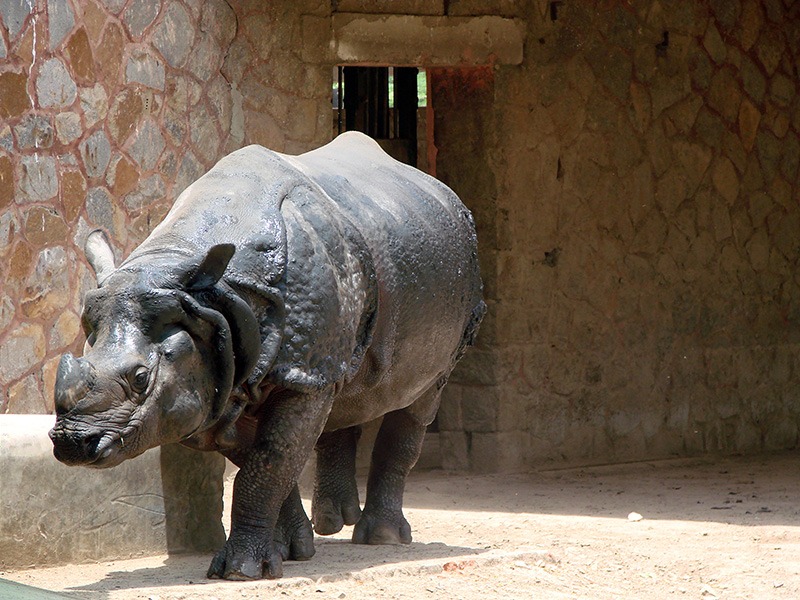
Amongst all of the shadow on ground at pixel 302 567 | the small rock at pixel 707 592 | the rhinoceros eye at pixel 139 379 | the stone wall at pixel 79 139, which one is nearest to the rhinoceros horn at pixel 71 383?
the rhinoceros eye at pixel 139 379

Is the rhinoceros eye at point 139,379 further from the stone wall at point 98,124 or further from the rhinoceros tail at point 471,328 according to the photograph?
the stone wall at point 98,124

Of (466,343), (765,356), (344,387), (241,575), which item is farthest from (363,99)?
(241,575)

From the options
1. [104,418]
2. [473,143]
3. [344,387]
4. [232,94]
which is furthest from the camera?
[473,143]

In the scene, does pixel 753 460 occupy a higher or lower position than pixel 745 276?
lower

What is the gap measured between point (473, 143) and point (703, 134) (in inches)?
74.4

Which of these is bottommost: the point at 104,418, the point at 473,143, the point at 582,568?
the point at 582,568

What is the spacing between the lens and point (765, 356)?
1133 centimetres

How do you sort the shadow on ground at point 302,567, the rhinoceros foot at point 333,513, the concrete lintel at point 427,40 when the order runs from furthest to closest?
the concrete lintel at point 427,40 → the rhinoceros foot at point 333,513 → the shadow on ground at point 302,567

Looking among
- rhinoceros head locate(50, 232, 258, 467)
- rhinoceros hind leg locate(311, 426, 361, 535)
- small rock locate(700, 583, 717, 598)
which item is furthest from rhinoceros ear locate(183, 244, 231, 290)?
small rock locate(700, 583, 717, 598)

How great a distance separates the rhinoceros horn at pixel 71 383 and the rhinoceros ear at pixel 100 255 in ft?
1.86

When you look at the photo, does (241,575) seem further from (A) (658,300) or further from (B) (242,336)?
(A) (658,300)

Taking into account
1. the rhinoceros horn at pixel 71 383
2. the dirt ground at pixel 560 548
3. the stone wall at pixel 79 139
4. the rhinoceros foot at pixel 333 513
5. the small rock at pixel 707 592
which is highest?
the stone wall at pixel 79 139

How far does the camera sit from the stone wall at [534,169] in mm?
8367

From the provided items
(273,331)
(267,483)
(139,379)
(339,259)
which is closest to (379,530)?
(267,483)
